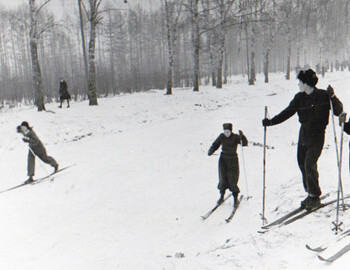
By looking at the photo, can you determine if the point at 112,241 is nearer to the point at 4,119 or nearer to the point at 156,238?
the point at 156,238

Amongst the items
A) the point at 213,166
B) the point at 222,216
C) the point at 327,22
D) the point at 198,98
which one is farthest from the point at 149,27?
the point at 222,216

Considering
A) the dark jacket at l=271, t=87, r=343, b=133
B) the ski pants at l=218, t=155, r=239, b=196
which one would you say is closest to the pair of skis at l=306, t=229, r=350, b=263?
the dark jacket at l=271, t=87, r=343, b=133

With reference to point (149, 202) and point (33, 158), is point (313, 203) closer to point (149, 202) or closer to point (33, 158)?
point (149, 202)

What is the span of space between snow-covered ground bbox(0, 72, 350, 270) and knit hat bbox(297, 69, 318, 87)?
6.41 feet

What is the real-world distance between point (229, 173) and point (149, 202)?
2136mm

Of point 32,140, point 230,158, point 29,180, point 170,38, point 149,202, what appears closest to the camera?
point 230,158

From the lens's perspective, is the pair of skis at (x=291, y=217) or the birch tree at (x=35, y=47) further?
the birch tree at (x=35, y=47)

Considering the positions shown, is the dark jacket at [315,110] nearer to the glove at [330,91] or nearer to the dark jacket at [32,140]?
the glove at [330,91]

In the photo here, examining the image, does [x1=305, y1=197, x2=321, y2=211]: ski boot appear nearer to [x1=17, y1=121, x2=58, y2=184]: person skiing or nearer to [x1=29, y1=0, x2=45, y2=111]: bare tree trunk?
[x1=17, y1=121, x2=58, y2=184]: person skiing

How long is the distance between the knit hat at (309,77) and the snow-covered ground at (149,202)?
195 cm

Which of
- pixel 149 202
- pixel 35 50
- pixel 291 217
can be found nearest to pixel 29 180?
pixel 149 202

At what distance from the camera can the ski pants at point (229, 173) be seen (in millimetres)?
6312

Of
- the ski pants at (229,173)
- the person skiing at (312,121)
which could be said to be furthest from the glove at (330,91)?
the ski pants at (229,173)

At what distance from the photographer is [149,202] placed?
7023 millimetres
